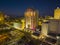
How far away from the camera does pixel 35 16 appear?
8539 mm

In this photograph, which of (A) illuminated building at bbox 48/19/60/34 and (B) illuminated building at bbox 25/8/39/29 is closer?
(A) illuminated building at bbox 48/19/60/34

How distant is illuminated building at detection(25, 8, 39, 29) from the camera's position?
8516 millimetres

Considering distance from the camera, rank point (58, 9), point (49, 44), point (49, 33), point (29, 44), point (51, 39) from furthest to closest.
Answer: point (58, 9), point (49, 33), point (51, 39), point (49, 44), point (29, 44)

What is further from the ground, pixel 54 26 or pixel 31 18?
pixel 31 18

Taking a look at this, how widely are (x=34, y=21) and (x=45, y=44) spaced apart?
10.9ft

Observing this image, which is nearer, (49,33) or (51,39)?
(51,39)

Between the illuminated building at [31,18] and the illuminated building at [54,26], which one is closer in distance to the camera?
the illuminated building at [54,26]

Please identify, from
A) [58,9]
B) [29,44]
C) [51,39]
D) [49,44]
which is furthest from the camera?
[58,9]

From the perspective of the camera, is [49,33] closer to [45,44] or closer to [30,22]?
[45,44]

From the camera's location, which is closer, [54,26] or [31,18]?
[54,26]

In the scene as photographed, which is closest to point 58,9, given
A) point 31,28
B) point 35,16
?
point 35,16

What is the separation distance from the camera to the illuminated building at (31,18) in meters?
8.52

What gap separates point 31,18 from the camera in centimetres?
855

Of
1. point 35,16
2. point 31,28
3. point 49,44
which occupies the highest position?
point 35,16
